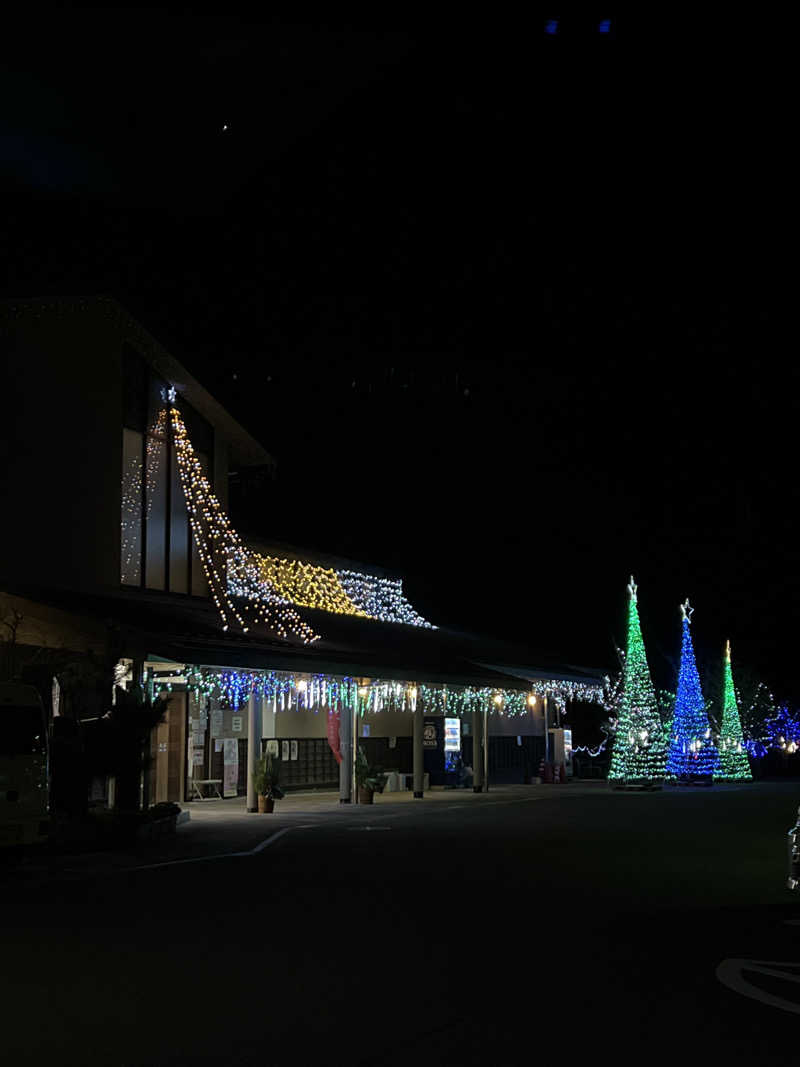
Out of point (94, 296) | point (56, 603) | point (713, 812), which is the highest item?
point (94, 296)

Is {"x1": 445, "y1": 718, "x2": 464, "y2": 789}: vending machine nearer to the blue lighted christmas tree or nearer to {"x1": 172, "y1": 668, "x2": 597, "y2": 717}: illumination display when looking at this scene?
{"x1": 172, "y1": 668, "x2": 597, "y2": 717}: illumination display

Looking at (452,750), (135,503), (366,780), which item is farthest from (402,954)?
(452,750)

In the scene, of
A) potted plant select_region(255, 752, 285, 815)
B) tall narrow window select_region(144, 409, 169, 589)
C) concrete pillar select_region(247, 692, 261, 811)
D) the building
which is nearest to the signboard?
the building

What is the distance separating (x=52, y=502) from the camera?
24.5 metres

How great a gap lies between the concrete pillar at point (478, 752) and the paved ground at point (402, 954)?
1726 centimetres

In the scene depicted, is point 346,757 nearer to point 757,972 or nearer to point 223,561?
point 223,561

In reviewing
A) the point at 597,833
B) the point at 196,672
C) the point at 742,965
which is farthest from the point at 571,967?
the point at 196,672

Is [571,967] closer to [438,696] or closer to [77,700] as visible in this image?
[77,700]

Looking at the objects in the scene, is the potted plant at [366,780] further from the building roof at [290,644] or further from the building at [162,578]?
the building roof at [290,644]

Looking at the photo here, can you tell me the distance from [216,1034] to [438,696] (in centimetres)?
2778

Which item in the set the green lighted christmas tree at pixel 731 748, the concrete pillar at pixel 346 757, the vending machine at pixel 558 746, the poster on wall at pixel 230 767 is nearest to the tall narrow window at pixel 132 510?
the concrete pillar at pixel 346 757

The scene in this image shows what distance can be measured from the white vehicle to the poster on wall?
54.5 ft

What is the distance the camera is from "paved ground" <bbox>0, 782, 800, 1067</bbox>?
682 cm

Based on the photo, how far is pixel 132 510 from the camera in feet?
83.0
